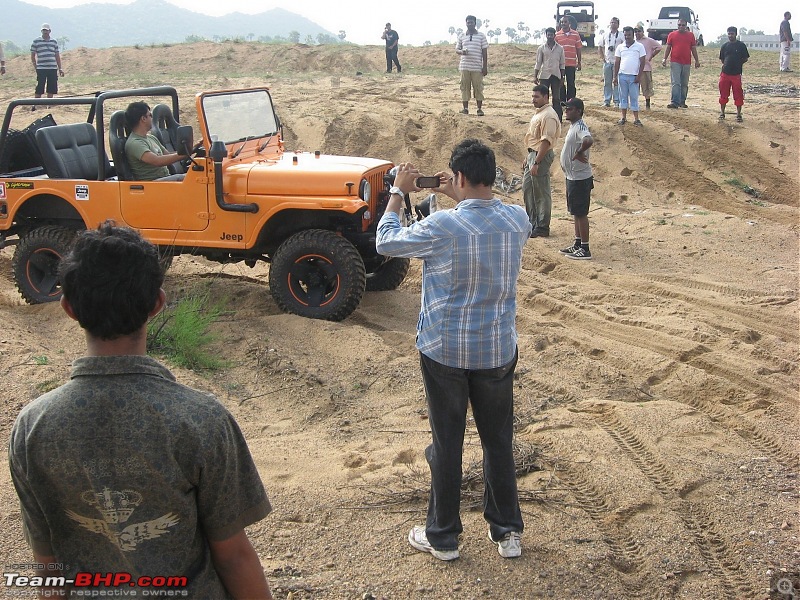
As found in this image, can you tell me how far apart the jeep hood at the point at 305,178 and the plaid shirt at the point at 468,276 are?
3.30 metres

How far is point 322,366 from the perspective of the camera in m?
6.15

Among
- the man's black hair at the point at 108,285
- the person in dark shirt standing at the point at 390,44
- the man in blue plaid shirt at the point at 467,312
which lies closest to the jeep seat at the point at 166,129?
the man in blue plaid shirt at the point at 467,312

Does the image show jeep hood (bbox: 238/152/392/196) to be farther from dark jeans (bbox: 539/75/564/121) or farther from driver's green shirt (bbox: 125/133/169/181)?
dark jeans (bbox: 539/75/564/121)

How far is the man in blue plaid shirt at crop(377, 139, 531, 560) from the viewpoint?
341 centimetres

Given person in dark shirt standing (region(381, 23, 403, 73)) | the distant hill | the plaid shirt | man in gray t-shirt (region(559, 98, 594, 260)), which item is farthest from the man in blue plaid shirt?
the distant hill

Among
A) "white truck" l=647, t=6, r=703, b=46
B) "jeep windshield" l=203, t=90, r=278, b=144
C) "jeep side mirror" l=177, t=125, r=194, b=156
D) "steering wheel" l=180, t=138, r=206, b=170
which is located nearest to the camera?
"jeep side mirror" l=177, t=125, r=194, b=156

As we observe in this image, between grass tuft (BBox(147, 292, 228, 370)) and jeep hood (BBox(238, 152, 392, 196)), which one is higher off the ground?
jeep hood (BBox(238, 152, 392, 196))

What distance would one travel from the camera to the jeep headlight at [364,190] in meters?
6.70

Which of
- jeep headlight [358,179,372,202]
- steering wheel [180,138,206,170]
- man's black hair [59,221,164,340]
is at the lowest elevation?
jeep headlight [358,179,372,202]

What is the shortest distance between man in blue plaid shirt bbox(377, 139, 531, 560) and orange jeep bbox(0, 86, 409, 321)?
2.95m

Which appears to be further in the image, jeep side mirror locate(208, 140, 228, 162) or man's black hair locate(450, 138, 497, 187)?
jeep side mirror locate(208, 140, 228, 162)

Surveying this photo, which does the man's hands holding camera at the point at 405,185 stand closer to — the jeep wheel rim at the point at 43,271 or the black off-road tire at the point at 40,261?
the black off-road tire at the point at 40,261

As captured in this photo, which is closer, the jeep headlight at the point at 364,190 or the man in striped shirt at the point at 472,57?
the jeep headlight at the point at 364,190

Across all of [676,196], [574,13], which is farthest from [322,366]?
[574,13]
